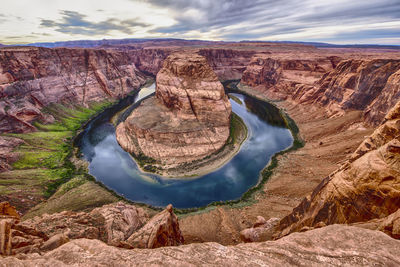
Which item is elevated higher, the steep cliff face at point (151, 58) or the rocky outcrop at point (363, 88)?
the steep cliff face at point (151, 58)

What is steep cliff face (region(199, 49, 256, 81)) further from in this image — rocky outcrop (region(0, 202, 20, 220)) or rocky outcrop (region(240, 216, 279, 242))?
rocky outcrop (region(0, 202, 20, 220))

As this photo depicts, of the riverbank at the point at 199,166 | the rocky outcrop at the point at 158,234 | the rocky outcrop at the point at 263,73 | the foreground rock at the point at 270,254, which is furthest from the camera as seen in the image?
the rocky outcrop at the point at 263,73

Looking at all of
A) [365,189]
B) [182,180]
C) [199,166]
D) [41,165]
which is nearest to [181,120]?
[199,166]

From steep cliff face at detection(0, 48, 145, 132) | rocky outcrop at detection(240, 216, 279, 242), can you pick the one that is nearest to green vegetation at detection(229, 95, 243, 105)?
steep cliff face at detection(0, 48, 145, 132)

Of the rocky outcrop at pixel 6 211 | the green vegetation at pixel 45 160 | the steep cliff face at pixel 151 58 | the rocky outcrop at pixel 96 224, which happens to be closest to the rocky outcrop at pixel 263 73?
the steep cliff face at pixel 151 58

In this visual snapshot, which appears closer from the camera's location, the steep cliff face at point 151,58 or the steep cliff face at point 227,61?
the steep cliff face at point 227,61

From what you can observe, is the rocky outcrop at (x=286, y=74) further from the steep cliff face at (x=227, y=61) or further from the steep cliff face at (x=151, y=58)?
the steep cliff face at (x=151, y=58)

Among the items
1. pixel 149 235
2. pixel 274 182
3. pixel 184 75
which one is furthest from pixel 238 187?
pixel 184 75

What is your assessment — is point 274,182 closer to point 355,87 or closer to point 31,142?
point 355,87
